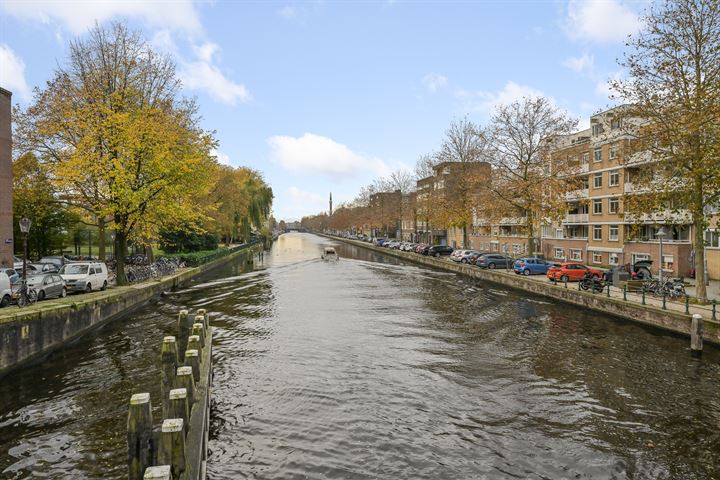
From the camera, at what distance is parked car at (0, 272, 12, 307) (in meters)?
20.6

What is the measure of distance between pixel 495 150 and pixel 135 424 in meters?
46.6

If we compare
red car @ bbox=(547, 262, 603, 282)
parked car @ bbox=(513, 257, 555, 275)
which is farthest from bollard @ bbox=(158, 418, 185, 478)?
parked car @ bbox=(513, 257, 555, 275)

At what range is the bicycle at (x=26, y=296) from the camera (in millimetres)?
19000

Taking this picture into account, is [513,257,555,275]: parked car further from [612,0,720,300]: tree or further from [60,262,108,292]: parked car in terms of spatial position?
[60,262,108,292]: parked car

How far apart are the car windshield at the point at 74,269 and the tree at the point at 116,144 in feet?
13.8

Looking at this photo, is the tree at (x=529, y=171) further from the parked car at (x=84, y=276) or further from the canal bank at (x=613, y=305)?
the parked car at (x=84, y=276)

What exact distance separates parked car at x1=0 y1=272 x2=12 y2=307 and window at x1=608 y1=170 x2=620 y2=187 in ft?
162

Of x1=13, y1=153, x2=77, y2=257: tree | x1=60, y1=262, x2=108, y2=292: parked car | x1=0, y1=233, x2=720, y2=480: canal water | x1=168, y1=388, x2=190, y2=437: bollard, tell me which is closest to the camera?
x1=168, y1=388, x2=190, y2=437: bollard

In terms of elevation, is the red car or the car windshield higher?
the car windshield

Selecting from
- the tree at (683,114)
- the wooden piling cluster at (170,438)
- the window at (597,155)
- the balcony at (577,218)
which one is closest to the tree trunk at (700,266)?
the tree at (683,114)

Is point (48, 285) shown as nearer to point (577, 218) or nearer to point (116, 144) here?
point (116, 144)

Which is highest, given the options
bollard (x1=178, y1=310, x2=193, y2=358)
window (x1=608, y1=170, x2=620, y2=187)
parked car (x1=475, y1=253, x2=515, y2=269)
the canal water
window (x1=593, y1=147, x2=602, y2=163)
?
window (x1=593, y1=147, x2=602, y2=163)

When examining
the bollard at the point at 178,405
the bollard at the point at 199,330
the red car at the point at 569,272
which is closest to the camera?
the bollard at the point at 178,405

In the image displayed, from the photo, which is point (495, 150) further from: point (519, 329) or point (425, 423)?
point (425, 423)
